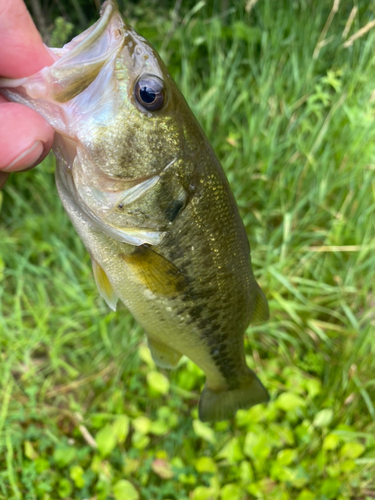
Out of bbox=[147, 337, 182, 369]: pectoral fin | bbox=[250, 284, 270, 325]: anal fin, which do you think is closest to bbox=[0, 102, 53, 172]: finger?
bbox=[147, 337, 182, 369]: pectoral fin

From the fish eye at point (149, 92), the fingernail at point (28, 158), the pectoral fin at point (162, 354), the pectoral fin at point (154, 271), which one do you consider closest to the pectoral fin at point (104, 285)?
the pectoral fin at point (154, 271)

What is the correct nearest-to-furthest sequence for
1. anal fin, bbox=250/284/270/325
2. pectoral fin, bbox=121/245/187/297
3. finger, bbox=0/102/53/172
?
finger, bbox=0/102/53/172, pectoral fin, bbox=121/245/187/297, anal fin, bbox=250/284/270/325

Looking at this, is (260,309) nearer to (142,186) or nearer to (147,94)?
(142,186)

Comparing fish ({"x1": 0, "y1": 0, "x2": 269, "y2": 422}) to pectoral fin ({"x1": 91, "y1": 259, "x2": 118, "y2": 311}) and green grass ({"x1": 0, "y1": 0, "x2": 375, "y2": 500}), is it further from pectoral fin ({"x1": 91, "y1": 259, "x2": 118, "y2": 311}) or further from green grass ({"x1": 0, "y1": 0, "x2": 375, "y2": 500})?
green grass ({"x1": 0, "y1": 0, "x2": 375, "y2": 500})

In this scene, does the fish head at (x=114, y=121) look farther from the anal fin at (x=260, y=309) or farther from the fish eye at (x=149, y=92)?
the anal fin at (x=260, y=309)

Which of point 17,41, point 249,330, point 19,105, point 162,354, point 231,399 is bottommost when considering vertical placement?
point 249,330

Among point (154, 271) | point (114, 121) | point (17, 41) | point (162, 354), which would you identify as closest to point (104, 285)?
point (154, 271)

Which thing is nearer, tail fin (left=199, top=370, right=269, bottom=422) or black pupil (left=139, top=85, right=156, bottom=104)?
black pupil (left=139, top=85, right=156, bottom=104)
